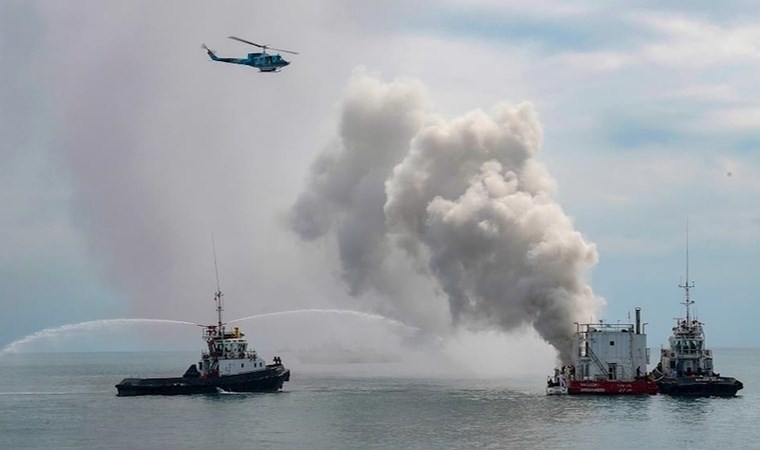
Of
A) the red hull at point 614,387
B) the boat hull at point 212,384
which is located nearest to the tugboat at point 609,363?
the red hull at point 614,387

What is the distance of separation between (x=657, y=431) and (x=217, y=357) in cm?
5813

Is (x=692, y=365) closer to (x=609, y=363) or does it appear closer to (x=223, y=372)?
(x=609, y=363)

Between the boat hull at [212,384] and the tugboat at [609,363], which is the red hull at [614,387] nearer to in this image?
the tugboat at [609,363]

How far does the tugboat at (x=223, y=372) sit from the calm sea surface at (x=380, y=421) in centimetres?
155

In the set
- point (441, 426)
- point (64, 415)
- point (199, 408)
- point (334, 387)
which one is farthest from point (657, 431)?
point (334, 387)

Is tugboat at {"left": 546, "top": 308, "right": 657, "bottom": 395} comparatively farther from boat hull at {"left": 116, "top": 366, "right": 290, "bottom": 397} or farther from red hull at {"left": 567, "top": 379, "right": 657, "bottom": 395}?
boat hull at {"left": 116, "top": 366, "right": 290, "bottom": 397}

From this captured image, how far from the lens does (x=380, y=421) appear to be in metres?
109

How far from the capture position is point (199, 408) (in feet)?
393

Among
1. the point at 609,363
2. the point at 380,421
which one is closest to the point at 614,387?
the point at 609,363

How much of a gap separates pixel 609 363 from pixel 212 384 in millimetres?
49292

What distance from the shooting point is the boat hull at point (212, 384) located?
13200 centimetres

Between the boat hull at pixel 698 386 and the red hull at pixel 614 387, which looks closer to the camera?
the red hull at pixel 614 387

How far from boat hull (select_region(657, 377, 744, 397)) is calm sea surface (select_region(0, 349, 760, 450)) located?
1.50 meters

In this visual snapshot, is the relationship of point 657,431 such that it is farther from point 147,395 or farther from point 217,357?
point 147,395
